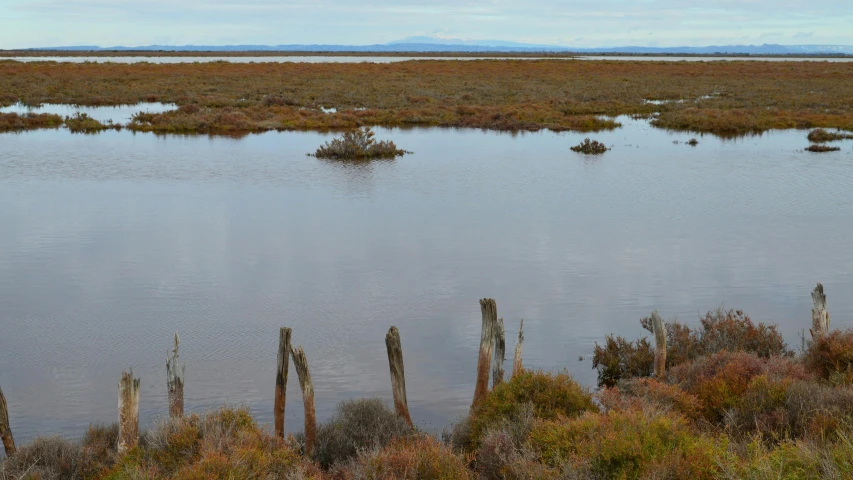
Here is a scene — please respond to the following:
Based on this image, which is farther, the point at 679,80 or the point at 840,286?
the point at 679,80

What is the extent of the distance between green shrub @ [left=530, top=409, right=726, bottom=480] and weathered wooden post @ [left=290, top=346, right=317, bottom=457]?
9.01ft

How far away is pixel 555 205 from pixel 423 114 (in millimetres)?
27381

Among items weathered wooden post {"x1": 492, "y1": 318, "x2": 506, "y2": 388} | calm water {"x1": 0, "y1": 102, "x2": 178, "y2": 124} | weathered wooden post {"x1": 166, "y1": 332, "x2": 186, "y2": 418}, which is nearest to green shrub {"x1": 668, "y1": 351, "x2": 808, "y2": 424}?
weathered wooden post {"x1": 492, "y1": 318, "x2": 506, "y2": 388}

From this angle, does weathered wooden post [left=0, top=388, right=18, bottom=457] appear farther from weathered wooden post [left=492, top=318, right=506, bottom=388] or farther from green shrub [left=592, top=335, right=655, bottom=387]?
green shrub [left=592, top=335, right=655, bottom=387]

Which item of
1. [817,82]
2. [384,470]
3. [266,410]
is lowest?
[266,410]

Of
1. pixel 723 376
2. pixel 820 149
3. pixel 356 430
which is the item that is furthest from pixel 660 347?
pixel 820 149

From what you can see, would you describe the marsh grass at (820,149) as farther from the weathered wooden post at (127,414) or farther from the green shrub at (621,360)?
the weathered wooden post at (127,414)

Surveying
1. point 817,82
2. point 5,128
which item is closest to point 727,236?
point 5,128

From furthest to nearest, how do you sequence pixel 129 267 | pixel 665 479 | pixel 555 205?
pixel 555 205 → pixel 129 267 → pixel 665 479

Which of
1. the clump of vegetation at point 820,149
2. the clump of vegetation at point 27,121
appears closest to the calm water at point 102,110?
the clump of vegetation at point 27,121

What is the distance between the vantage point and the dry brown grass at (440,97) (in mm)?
46406

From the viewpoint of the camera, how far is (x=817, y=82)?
78438mm

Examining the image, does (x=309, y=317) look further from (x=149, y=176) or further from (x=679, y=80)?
(x=679, y=80)

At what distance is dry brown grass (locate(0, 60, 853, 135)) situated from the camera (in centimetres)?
4641
